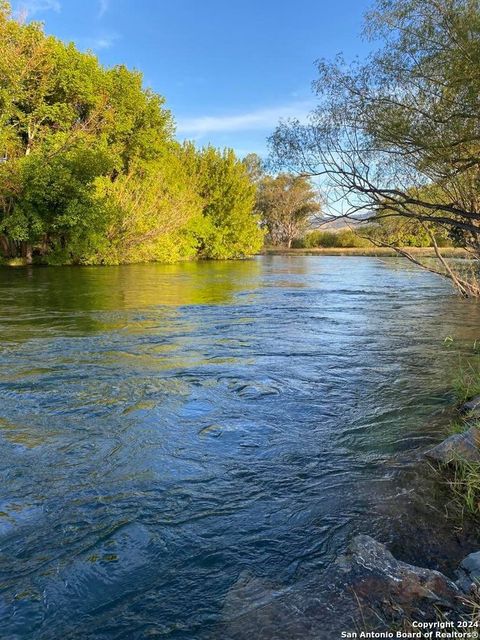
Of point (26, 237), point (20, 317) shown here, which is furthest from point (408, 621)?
point (26, 237)

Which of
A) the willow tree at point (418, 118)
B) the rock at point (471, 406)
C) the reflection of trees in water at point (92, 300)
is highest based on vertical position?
the willow tree at point (418, 118)

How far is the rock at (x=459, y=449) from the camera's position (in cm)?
486

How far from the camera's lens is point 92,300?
18.4 meters

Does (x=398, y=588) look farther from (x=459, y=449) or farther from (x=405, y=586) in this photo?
(x=459, y=449)

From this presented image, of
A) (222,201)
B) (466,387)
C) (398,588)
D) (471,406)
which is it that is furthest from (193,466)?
(222,201)

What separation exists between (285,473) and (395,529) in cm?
136

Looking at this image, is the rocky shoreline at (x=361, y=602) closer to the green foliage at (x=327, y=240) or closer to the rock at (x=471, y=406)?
the rock at (x=471, y=406)

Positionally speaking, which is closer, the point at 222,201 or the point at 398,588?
the point at 398,588

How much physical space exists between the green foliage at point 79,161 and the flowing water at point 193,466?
72.8ft

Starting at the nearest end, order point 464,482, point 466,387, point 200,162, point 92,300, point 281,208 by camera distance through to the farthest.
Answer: point 464,482
point 466,387
point 92,300
point 200,162
point 281,208

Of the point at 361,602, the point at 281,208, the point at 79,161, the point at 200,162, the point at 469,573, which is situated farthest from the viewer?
the point at 281,208

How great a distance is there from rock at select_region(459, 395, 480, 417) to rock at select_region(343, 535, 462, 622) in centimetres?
342

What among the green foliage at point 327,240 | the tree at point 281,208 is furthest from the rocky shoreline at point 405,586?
the tree at point 281,208

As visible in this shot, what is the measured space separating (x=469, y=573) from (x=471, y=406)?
12.4 feet
